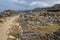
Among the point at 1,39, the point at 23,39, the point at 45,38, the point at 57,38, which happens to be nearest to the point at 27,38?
the point at 23,39

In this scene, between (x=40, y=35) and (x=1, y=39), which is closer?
(x=40, y=35)

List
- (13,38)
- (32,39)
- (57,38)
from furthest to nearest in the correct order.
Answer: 1. (13,38)
2. (32,39)
3. (57,38)

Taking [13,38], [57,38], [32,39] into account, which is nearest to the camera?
[57,38]

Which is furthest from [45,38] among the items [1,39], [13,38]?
[1,39]

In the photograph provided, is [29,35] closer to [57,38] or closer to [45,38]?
[45,38]

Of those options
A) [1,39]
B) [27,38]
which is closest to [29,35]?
[27,38]

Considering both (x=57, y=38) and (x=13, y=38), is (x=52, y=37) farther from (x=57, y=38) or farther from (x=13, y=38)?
(x=13, y=38)

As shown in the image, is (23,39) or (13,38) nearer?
(23,39)

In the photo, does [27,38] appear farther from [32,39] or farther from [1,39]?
[1,39]
